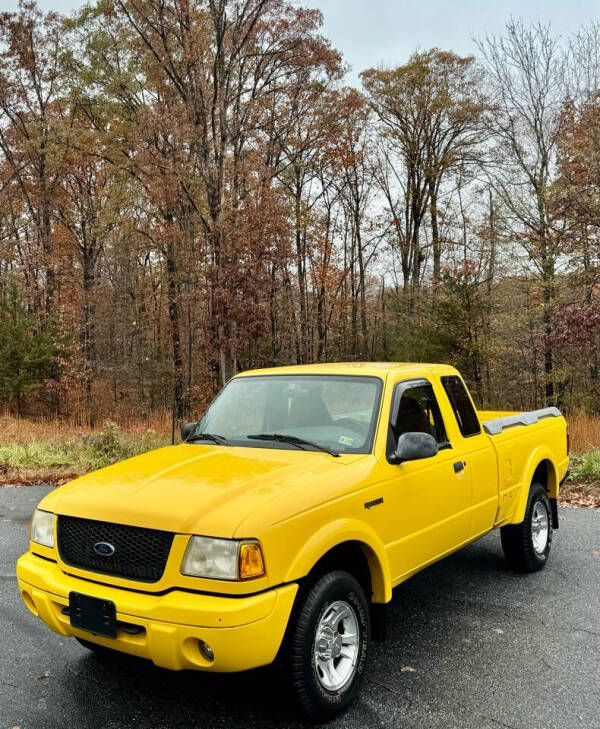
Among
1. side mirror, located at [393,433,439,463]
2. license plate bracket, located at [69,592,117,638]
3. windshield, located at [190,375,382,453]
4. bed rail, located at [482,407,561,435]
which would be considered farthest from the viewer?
bed rail, located at [482,407,561,435]

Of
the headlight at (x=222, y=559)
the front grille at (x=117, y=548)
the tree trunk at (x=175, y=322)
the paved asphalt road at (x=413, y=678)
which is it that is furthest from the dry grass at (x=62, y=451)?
the tree trunk at (x=175, y=322)

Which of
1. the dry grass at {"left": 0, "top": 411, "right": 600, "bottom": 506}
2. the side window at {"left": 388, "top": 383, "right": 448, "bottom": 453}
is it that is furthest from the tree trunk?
the side window at {"left": 388, "top": 383, "right": 448, "bottom": 453}

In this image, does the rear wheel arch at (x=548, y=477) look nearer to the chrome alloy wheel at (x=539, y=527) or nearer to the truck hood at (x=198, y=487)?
the chrome alloy wheel at (x=539, y=527)

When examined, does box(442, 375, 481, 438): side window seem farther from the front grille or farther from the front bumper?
the front grille

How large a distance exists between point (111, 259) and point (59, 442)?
20.9 meters

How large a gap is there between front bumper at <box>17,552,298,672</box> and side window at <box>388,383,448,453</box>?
145cm

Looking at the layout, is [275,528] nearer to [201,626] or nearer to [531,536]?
[201,626]

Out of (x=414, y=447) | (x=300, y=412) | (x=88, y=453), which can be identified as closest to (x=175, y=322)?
(x=88, y=453)

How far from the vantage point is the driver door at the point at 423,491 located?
3.66 metres

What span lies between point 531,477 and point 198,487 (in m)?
3.38

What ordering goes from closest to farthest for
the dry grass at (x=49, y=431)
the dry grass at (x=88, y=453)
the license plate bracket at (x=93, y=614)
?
the license plate bracket at (x=93, y=614), the dry grass at (x=88, y=453), the dry grass at (x=49, y=431)

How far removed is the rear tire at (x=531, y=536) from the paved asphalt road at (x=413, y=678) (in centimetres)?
30

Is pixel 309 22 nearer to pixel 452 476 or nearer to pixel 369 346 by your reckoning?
pixel 369 346

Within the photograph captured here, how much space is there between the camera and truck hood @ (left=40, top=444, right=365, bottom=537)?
9.34ft
